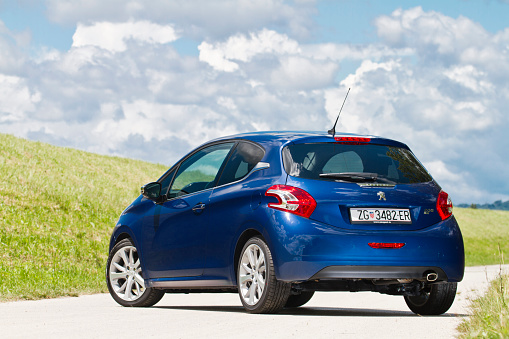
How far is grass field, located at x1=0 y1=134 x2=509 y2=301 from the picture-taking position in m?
15.9

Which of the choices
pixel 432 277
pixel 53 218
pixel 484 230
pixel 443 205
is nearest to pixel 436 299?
pixel 432 277

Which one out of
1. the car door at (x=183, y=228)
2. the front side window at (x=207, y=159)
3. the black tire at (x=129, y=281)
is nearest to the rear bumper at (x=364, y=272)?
the car door at (x=183, y=228)

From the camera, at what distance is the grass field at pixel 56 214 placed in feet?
52.2

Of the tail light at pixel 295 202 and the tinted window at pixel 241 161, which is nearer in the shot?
the tail light at pixel 295 202

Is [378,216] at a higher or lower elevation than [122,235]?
lower

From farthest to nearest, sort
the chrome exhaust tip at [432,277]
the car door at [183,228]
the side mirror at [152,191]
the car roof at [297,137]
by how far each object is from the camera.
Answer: the side mirror at [152,191], the car door at [183,228], the car roof at [297,137], the chrome exhaust tip at [432,277]

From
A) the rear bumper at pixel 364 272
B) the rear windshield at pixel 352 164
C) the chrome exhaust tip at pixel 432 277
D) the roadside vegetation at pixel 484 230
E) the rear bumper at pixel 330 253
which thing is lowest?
the chrome exhaust tip at pixel 432 277

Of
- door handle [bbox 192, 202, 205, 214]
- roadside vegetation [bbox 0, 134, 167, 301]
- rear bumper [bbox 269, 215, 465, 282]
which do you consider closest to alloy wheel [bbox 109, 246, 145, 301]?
door handle [bbox 192, 202, 205, 214]

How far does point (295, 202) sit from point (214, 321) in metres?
1.41

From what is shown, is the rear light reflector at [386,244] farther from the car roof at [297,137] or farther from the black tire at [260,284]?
the car roof at [297,137]

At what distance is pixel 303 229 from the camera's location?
8078 mm

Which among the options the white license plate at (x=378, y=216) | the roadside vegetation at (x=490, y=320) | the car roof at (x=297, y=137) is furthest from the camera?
the car roof at (x=297, y=137)

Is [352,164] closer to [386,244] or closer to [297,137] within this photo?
[297,137]

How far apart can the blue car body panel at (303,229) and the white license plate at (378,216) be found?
0.04 metres
